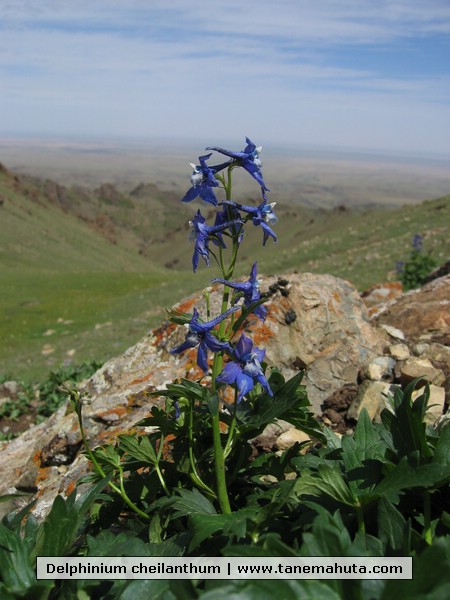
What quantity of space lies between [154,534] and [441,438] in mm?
1705

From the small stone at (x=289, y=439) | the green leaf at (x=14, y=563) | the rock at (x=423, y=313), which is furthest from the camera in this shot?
the rock at (x=423, y=313)

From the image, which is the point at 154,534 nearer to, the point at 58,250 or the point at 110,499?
the point at 110,499

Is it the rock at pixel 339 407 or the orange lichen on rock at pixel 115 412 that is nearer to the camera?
the rock at pixel 339 407

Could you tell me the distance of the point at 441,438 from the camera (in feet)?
10.8

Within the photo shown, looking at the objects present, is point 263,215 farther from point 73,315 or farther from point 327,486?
point 73,315

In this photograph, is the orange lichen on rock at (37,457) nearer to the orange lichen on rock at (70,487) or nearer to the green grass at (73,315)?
the orange lichen on rock at (70,487)

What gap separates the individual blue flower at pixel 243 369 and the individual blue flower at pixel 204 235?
1.78 ft

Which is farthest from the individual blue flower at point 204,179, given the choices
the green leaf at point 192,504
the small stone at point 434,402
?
the small stone at point 434,402

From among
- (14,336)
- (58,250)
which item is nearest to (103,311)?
(14,336)

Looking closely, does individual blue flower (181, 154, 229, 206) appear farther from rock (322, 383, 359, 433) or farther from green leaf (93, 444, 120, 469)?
rock (322, 383, 359, 433)

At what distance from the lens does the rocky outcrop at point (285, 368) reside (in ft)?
19.9

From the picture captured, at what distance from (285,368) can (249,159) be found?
3.83 metres

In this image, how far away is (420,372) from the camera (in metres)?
6.05

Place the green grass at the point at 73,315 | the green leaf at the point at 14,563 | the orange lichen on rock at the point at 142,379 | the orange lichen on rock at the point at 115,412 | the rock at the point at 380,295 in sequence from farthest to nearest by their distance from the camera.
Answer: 1. the green grass at the point at 73,315
2. the rock at the point at 380,295
3. the orange lichen on rock at the point at 142,379
4. the orange lichen on rock at the point at 115,412
5. the green leaf at the point at 14,563
